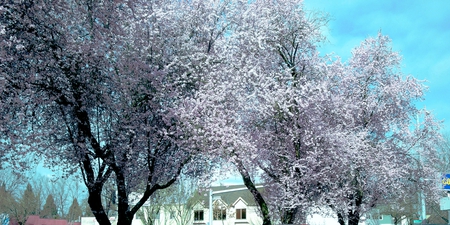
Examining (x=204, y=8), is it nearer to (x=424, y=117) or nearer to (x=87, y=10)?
(x=87, y=10)

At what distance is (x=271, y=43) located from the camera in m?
19.3

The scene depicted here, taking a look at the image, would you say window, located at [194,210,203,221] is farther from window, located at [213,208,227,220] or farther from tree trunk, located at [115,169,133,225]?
tree trunk, located at [115,169,133,225]

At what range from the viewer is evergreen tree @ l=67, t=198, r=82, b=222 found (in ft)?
206

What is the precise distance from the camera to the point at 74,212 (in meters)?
62.9

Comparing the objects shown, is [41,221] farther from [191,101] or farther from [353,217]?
[191,101]

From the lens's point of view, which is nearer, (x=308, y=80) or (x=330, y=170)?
(x=330, y=170)

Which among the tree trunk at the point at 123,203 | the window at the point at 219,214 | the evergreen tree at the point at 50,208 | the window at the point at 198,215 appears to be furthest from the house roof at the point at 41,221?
the tree trunk at the point at 123,203

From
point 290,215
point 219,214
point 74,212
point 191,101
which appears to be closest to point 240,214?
point 219,214

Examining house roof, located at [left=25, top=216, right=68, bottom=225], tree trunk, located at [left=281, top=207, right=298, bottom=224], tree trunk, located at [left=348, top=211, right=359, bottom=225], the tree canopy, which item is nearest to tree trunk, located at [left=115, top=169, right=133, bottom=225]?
the tree canopy

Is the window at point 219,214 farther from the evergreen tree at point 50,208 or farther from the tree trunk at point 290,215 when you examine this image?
the tree trunk at point 290,215

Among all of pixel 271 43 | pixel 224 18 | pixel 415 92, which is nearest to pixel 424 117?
pixel 415 92

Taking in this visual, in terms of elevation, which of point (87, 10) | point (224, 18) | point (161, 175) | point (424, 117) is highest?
point (224, 18)

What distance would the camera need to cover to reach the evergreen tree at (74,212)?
6269 centimetres

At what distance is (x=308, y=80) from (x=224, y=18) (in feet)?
16.2
